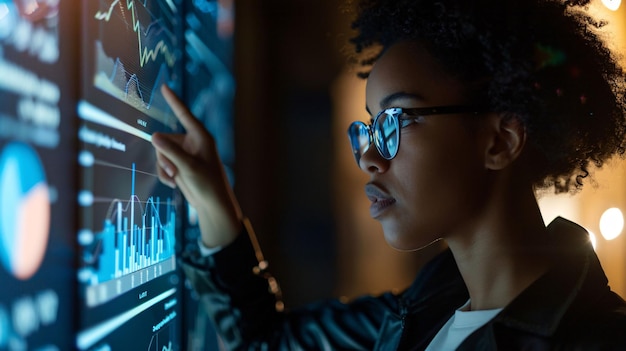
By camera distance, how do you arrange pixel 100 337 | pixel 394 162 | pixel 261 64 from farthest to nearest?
pixel 261 64 < pixel 394 162 < pixel 100 337

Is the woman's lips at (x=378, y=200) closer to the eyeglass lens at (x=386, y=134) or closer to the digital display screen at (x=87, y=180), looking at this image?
the eyeglass lens at (x=386, y=134)

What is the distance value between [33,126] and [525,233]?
2.49 feet

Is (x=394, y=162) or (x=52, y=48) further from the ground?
(x=52, y=48)

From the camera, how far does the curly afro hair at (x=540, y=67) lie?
928mm

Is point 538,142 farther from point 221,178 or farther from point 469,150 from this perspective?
point 221,178

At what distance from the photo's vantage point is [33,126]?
613mm

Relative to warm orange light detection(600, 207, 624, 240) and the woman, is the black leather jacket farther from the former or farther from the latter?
warm orange light detection(600, 207, 624, 240)

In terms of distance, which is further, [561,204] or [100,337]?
[561,204]

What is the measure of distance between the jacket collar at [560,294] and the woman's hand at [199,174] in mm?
610

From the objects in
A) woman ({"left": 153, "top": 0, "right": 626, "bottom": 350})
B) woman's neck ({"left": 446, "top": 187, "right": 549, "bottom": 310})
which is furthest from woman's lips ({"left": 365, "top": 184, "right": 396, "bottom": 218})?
woman's neck ({"left": 446, "top": 187, "right": 549, "bottom": 310})

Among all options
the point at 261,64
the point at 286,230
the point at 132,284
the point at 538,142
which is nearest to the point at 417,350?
the point at 538,142

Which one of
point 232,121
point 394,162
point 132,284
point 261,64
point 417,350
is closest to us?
point 132,284

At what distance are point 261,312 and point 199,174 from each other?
396 millimetres

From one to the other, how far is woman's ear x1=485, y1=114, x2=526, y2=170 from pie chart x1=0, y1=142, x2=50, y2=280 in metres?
0.69
